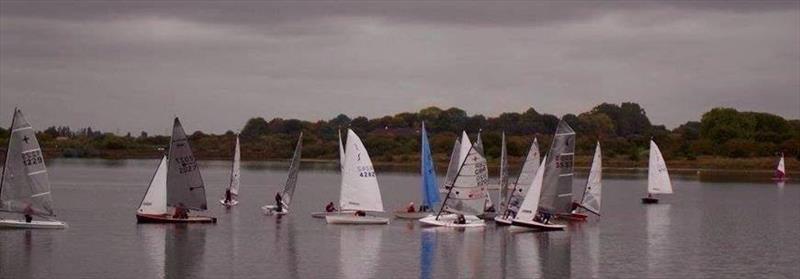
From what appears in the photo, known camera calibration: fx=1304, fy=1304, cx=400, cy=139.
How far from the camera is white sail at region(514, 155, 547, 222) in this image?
58.9 meters

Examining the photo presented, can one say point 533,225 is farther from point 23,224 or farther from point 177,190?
point 23,224

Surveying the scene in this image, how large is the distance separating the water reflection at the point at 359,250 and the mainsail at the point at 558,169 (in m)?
8.00

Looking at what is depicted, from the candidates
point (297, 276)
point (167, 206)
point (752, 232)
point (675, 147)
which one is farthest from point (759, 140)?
point (297, 276)

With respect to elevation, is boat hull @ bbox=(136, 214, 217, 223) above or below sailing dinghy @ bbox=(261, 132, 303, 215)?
below

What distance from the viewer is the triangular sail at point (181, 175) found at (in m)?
60.0

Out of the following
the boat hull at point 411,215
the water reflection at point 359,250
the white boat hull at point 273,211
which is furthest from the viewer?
the white boat hull at point 273,211

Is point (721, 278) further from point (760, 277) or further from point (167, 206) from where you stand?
point (167, 206)

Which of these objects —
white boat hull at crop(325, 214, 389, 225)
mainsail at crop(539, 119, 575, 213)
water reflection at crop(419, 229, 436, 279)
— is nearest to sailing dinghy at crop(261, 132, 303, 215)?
white boat hull at crop(325, 214, 389, 225)

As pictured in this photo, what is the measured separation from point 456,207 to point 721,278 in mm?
16805

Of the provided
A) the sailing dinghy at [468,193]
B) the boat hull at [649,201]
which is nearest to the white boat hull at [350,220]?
the sailing dinghy at [468,193]

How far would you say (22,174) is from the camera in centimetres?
5350

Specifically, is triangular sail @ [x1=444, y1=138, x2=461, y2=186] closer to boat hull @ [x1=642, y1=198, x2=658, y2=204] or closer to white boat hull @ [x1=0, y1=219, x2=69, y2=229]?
white boat hull @ [x1=0, y1=219, x2=69, y2=229]

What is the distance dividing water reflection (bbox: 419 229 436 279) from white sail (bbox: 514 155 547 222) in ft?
14.5

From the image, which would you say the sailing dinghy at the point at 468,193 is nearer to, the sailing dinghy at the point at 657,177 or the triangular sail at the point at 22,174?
the triangular sail at the point at 22,174
